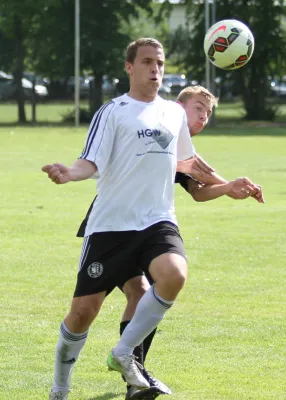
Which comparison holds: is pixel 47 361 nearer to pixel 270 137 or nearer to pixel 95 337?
pixel 95 337

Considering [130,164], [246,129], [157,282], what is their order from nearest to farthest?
[157,282]
[130,164]
[246,129]

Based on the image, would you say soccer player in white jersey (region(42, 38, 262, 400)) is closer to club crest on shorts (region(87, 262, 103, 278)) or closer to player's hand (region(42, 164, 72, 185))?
club crest on shorts (region(87, 262, 103, 278))

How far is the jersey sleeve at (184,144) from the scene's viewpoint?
627cm

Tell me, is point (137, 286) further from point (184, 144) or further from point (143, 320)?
point (184, 144)

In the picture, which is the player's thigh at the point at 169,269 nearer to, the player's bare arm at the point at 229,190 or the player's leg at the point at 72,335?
the player's leg at the point at 72,335

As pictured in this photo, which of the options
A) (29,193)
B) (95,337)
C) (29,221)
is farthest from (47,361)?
(29,193)

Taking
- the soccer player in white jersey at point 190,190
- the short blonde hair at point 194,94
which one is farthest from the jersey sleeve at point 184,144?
the short blonde hair at point 194,94

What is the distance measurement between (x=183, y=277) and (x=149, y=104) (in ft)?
3.56

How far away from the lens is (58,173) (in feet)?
18.0

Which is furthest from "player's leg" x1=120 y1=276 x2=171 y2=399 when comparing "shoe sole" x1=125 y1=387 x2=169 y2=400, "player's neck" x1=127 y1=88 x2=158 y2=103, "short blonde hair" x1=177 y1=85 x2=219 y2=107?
"short blonde hair" x1=177 y1=85 x2=219 y2=107

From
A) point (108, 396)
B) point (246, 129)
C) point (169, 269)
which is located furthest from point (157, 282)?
point (246, 129)

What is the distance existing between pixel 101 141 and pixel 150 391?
1.50 m

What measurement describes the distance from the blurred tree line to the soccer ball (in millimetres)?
36082

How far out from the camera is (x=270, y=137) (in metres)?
36.2
